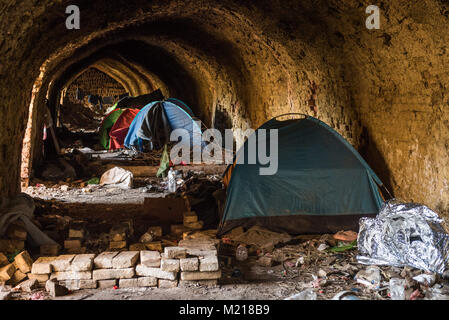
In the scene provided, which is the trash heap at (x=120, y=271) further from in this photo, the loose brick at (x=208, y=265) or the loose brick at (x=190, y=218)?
the loose brick at (x=190, y=218)

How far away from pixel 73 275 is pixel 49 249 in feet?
2.72

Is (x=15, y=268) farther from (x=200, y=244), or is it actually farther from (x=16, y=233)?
(x=200, y=244)

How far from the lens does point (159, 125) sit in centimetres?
1098

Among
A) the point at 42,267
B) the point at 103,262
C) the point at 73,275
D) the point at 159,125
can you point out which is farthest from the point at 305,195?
the point at 159,125

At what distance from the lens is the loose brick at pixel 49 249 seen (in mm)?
4352

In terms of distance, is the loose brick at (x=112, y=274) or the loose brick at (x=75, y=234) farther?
the loose brick at (x=75, y=234)

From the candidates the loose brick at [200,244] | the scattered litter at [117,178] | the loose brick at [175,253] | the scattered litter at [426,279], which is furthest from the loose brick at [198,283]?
the scattered litter at [117,178]

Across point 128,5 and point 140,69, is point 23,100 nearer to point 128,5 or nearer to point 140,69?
point 128,5

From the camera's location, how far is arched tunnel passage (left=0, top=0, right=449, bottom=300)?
4.49 m

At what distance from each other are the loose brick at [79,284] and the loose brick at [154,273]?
382 mm

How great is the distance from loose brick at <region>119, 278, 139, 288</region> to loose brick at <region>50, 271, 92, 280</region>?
27 cm

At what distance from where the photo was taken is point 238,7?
7082 mm

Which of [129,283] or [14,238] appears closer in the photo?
[129,283]

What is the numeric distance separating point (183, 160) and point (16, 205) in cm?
480
